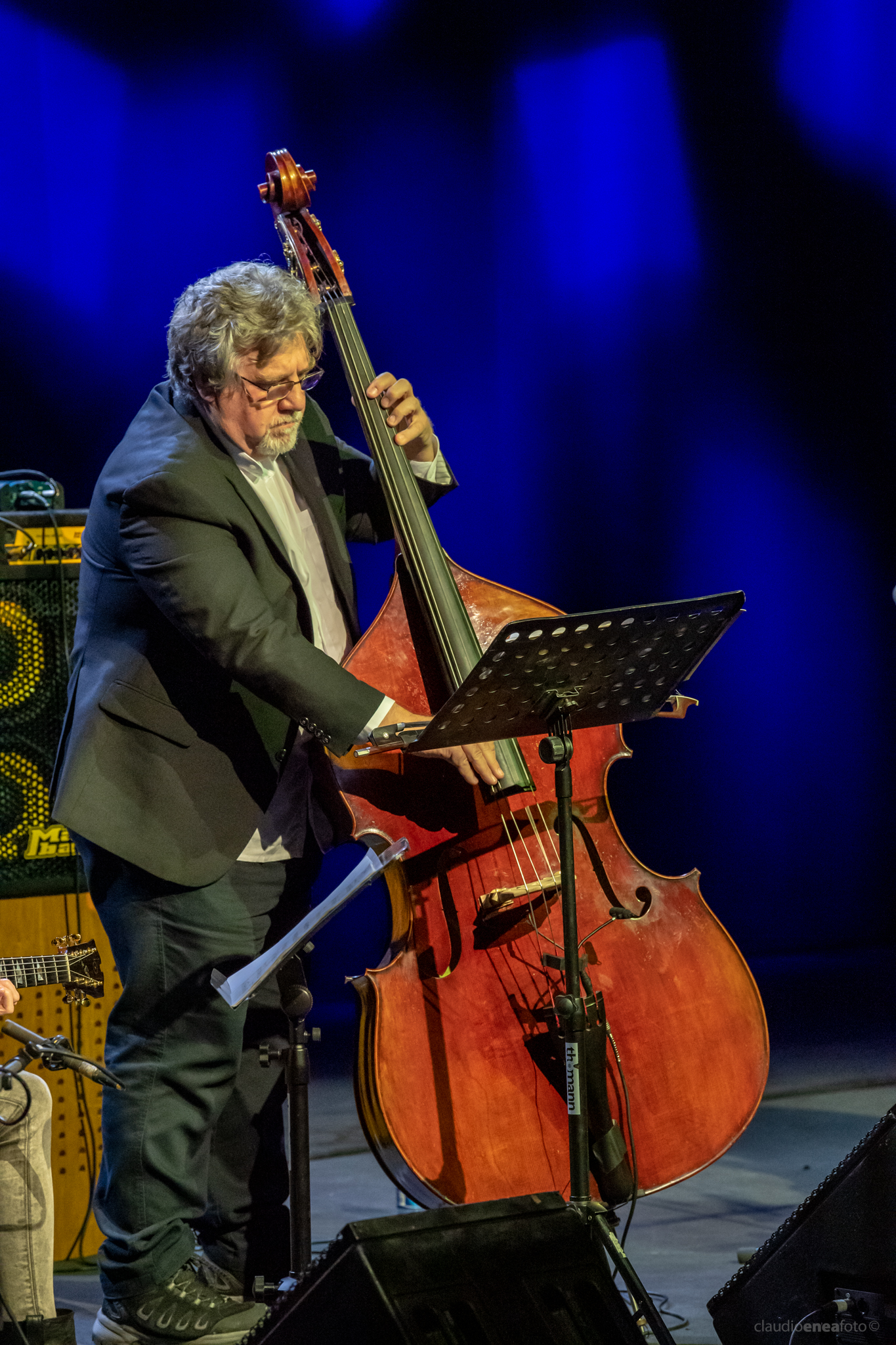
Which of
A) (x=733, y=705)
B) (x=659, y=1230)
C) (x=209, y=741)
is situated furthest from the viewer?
(x=733, y=705)

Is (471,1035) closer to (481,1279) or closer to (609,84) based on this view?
(481,1279)

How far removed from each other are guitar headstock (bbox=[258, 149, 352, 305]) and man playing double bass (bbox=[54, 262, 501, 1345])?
0.68 ft

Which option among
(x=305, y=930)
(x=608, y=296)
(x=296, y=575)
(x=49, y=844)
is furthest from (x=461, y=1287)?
(x=608, y=296)

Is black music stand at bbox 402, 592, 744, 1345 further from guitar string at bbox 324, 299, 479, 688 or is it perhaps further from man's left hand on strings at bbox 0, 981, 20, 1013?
man's left hand on strings at bbox 0, 981, 20, 1013

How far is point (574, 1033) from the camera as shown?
6.23 ft

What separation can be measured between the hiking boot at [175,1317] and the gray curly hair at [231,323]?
1.40 metres

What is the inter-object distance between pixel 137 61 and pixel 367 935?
3033 mm

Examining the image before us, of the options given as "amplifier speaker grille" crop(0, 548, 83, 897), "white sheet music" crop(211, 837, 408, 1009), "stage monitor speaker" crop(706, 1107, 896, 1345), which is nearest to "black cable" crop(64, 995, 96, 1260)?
"amplifier speaker grille" crop(0, 548, 83, 897)

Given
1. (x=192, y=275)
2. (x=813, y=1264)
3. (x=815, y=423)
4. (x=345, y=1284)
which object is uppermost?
(x=192, y=275)

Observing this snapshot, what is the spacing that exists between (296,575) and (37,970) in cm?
75

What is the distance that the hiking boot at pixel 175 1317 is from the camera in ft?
6.86

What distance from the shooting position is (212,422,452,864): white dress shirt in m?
2.32

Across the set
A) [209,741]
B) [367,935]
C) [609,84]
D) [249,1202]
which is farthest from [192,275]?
[249,1202]

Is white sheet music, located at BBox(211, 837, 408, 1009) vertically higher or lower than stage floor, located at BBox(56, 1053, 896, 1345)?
higher
